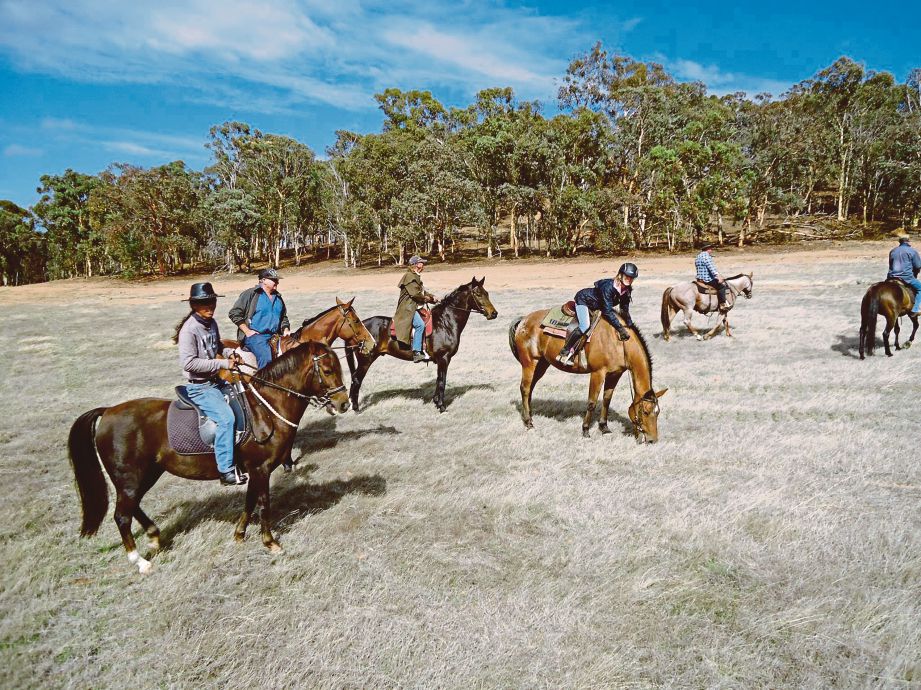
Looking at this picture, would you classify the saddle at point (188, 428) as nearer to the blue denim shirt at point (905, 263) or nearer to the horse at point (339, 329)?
the horse at point (339, 329)

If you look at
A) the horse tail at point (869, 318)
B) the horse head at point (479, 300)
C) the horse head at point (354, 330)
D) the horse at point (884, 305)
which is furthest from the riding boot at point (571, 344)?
Answer: the horse at point (884, 305)

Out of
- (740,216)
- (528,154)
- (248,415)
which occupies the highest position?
(528,154)

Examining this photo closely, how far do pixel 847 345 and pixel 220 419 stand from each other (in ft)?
49.4

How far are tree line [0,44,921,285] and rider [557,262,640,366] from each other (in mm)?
38923

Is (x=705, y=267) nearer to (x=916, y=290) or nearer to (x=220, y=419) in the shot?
(x=916, y=290)

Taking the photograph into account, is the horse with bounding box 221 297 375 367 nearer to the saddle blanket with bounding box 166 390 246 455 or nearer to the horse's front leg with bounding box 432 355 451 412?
the horse's front leg with bounding box 432 355 451 412

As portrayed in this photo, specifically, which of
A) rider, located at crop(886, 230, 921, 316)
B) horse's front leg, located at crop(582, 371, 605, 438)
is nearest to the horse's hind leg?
horse's front leg, located at crop(582, 371, 605, 438)

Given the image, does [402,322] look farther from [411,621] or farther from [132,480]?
[411,621]

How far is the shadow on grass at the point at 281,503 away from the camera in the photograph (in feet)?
18.2

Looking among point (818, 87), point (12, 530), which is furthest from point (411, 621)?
point (818, 87)

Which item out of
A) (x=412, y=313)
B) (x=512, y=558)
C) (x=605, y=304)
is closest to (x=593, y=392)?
(x=605, y=304)

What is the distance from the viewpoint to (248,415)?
16.2 ft

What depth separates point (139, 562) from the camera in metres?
4.78

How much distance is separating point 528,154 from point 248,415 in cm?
4378
